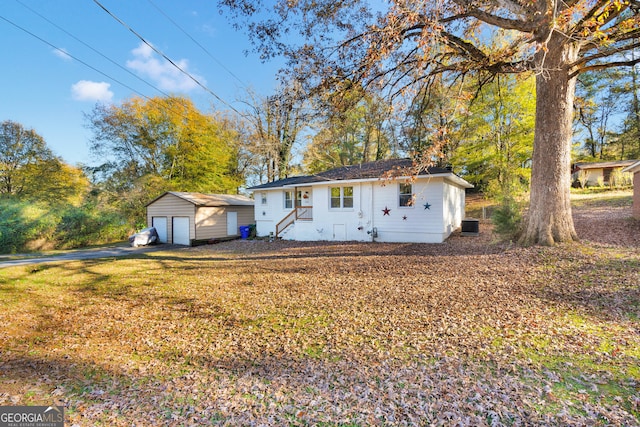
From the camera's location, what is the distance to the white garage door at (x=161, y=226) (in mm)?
18469

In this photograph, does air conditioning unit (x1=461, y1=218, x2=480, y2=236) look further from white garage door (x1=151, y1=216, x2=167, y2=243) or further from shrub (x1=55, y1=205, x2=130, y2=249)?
shrub (x1=55, y1=205, x2=130, y2=249)

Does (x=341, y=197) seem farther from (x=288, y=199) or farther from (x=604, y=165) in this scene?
(x=604, y=165)

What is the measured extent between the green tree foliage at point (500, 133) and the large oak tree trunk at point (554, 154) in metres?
10.1

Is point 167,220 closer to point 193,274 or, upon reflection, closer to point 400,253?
point 193,274

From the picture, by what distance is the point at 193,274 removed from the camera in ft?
27.9

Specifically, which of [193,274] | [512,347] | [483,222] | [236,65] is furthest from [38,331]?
[483,222]

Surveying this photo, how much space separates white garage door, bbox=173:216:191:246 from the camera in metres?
17.3

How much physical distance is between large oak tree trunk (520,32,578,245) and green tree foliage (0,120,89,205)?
2625 cm

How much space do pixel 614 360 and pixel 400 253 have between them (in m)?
6.61

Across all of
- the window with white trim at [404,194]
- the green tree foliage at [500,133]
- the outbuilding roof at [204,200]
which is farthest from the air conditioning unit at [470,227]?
the outbuilding roof at [204,200]

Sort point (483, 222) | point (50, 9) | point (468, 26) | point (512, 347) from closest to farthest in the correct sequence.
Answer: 1. point (512, 347)
2. point (50, 9)
3. point (468, 26)
4. point (483, 222)

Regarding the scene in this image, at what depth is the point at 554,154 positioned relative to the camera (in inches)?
295

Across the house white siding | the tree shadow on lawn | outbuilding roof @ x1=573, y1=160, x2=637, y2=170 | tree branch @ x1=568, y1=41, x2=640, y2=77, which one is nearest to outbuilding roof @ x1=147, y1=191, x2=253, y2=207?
the house white siding

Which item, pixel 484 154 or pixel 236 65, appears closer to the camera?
pixel 236 65
